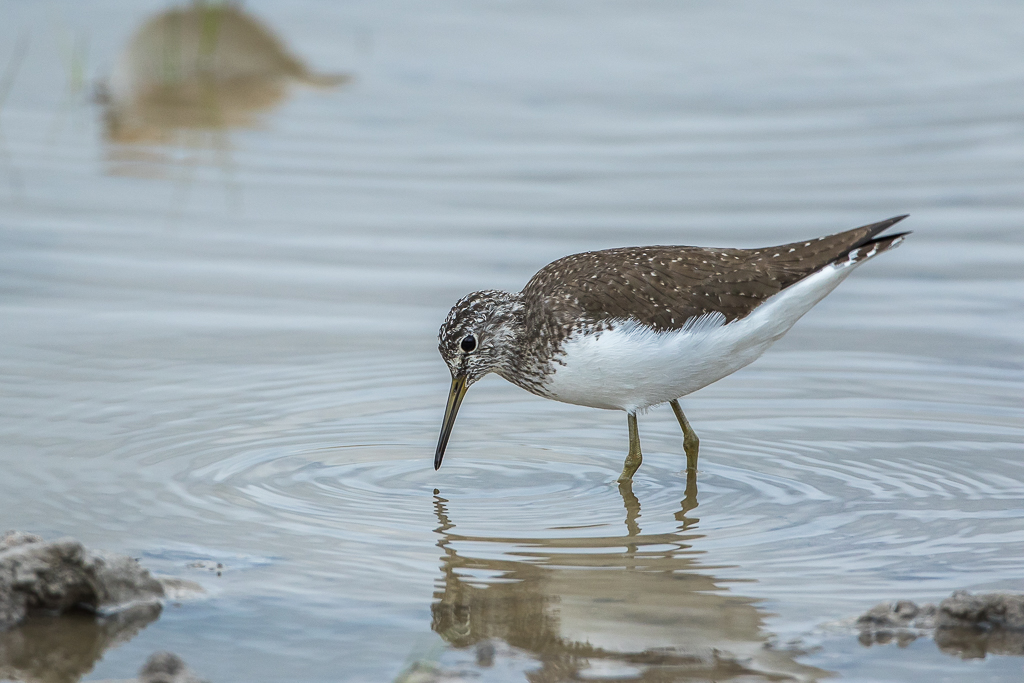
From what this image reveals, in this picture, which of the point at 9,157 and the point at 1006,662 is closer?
the point at 1006,662

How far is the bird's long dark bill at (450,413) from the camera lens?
22.3 feet

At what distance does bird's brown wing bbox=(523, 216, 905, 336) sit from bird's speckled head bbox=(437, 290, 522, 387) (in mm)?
207

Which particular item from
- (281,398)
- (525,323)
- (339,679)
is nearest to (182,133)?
(281,398)

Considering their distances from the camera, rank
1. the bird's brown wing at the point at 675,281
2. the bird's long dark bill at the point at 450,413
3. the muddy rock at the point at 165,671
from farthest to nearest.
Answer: the bird's long dark bill at the point at 450,413 → the bird's brown wing at the point at 675,281 → the muddy rock at the point at 165,671

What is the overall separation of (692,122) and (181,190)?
5.27 meters

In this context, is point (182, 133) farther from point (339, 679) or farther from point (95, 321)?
point (339, 679)

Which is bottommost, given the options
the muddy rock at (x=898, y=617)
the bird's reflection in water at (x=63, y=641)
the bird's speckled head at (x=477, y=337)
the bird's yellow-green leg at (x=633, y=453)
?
the bird's reflection in water at (x=63, y=641)

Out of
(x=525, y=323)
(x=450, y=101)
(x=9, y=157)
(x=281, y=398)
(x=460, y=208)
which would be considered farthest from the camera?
(x=450, y=101)

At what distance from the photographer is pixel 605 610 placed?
5156 mm

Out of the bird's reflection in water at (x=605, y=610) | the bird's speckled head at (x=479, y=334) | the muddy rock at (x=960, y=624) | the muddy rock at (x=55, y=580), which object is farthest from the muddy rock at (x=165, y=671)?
the bird's speckled head at (x=479, y=334)

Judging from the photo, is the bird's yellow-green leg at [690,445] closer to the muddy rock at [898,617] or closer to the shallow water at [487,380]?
the shallow water at [487,380]

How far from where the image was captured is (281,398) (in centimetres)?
771

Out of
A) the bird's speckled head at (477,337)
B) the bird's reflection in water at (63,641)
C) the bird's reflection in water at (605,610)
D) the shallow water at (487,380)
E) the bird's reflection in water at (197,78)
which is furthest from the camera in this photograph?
the bird's reflection in water at (197,78)

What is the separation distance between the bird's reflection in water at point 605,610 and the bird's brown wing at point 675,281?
109 cm
